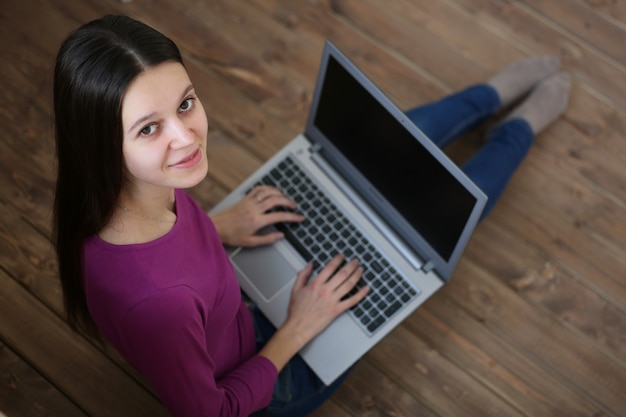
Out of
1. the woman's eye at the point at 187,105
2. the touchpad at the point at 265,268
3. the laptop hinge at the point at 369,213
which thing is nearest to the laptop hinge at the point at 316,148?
the laptop hinge at the point at 369,213

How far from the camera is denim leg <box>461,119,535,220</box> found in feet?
5.82

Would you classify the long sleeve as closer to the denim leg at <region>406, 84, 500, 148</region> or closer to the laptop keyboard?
the laptop keyboard

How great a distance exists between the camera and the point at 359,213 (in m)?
1.58

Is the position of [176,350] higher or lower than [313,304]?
higher

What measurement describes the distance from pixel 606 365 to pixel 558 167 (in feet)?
1.82

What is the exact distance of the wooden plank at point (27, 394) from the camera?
1627 millimetres

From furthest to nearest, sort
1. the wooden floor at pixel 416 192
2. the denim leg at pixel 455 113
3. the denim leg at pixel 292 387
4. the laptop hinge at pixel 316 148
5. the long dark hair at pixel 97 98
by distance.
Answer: the denim leg at pixel 455 113 → the wooden floor at pixel 416 192 → the laptop hinge at pixel 316 148 → the denim leg at pixel 292 387 → the long dark hair at pixel 97 98

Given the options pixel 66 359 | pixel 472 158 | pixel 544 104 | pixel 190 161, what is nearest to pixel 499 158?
pixel 472 158

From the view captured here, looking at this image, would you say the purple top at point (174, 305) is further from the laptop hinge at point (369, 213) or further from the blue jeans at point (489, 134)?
the blue jeans at point (489, 134)

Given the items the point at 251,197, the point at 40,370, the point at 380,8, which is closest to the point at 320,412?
the point at 251,197

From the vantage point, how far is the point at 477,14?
87.2 inches

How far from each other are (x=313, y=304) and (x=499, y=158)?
2.22ft

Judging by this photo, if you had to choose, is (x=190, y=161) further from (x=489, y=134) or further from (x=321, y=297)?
(x=489, y=134)

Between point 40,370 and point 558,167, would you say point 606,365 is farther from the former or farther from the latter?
point 40,370
